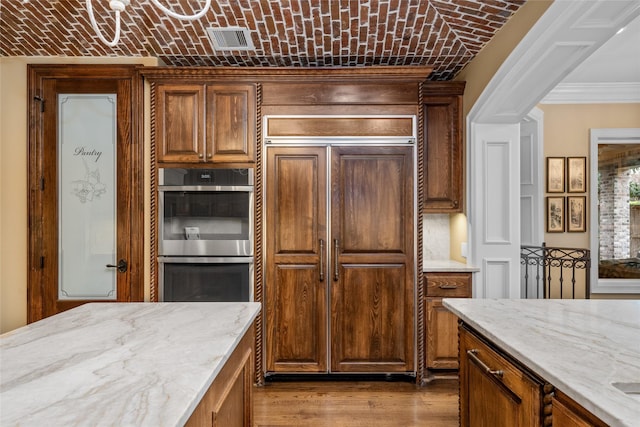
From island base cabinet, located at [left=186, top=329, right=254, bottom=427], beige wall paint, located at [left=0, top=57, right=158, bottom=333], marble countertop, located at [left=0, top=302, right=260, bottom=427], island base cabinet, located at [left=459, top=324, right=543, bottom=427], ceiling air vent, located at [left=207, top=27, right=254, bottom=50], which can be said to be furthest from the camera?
beige wall paint, located at [left=0, top=57, right=158, bottom=333]

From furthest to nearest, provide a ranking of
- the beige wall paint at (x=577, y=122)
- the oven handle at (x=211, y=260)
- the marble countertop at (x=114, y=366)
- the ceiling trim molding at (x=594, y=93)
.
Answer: the beige wall paint at (x=577, y=122) < the ceiling trim molding at (x=594, y=93) < the oven handle at (x=211, y=260) < the marble countertop at (x=114, y=366)

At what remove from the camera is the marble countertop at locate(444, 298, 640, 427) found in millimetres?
839

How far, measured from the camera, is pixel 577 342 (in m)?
1.17

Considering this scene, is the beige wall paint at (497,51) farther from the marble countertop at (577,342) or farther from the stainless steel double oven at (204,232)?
the stainless steel double oven at (204,232)

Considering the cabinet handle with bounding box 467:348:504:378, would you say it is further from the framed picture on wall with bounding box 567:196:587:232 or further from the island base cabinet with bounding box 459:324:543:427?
the framed picture on wall with bounding box 567:196:587:232

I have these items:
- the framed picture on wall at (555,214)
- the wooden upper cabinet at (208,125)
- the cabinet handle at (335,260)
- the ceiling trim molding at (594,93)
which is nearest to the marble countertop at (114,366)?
the cabinet handle at (335,260)

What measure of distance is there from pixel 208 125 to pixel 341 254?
1.57 meters

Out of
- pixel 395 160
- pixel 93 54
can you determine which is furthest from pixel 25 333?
pixel 93 54

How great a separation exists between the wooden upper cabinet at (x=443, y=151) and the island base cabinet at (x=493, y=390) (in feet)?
6.05

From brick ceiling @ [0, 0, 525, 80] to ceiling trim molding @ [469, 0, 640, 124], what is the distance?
1.24ft

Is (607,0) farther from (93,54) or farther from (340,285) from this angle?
(93,54)

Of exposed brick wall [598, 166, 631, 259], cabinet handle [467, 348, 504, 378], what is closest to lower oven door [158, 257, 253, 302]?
cabinet handle [467, 348, 504, 378]

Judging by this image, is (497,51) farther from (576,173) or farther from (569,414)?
(569,414)

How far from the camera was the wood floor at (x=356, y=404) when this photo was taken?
2.46 meters
